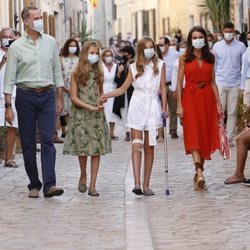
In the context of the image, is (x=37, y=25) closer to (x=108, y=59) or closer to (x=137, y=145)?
(x=137, y=145)

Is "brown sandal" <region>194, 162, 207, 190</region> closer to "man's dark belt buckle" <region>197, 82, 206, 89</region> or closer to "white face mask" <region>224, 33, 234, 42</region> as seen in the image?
"man's dark belt buckle" <region>197, 82, 206, 89</region>

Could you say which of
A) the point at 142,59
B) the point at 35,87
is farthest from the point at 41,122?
the point at 142,59

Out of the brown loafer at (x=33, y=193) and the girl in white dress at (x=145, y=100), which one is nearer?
the brown loafer at (x=33, y=193)

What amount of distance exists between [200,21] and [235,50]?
39868 millimetres

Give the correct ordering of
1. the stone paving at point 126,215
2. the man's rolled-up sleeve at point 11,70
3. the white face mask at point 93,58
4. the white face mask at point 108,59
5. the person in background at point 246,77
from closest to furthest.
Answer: the stone paving at point 126,215 < the man's rolled-up sleeve at point 11,70 < the white face mask at point 93,58 < the person in background at point 246,77 < the white face mask at point 108,59

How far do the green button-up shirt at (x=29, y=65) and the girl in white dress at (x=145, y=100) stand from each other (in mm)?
856

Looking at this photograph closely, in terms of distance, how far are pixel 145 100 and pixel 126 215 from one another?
213 centimetres

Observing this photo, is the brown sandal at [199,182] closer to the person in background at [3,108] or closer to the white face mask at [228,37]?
the person in background at [3,108]

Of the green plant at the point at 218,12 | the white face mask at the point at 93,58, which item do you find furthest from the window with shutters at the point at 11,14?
the green plant at the point at 218,12

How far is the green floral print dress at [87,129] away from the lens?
13.6m

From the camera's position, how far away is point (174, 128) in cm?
2239

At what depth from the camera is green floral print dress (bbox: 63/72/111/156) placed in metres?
13.6

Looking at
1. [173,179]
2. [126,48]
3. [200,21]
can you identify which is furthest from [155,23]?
[173,179]

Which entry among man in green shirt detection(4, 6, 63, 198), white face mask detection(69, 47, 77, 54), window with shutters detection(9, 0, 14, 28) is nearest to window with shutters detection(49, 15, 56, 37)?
window with shutters detection(9, 0, 14, 28)
